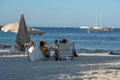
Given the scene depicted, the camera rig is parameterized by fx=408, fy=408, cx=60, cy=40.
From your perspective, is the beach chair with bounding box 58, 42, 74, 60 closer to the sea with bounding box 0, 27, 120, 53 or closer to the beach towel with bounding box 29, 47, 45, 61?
the beach towel with bounding box 29, 47, 45, 61

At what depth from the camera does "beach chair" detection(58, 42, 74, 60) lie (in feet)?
56.2

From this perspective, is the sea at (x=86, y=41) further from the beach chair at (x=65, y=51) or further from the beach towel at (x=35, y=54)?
the beach towel at (x=35, y=54)

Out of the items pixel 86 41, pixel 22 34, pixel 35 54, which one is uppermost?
pixel 22 34

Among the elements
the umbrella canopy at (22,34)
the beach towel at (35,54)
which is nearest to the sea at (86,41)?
the umbrella canopy at (22,34)

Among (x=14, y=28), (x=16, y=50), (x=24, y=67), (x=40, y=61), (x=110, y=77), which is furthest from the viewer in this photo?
(x=14, y=28)

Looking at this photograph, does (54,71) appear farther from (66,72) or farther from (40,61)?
(40,61)

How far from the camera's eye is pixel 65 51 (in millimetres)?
17375

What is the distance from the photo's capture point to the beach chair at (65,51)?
674 inches

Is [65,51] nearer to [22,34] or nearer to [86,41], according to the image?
Result: [22,34]

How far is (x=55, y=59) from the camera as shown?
17328mm

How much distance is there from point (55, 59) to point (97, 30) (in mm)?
122177

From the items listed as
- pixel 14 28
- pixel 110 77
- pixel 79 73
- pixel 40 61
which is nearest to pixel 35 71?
pixel 79 73

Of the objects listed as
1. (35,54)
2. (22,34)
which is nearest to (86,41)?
(22,34)

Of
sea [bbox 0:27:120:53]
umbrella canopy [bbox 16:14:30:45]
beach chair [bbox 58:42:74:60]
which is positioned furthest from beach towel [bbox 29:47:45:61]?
sea [bbox 0:27:120:53]
